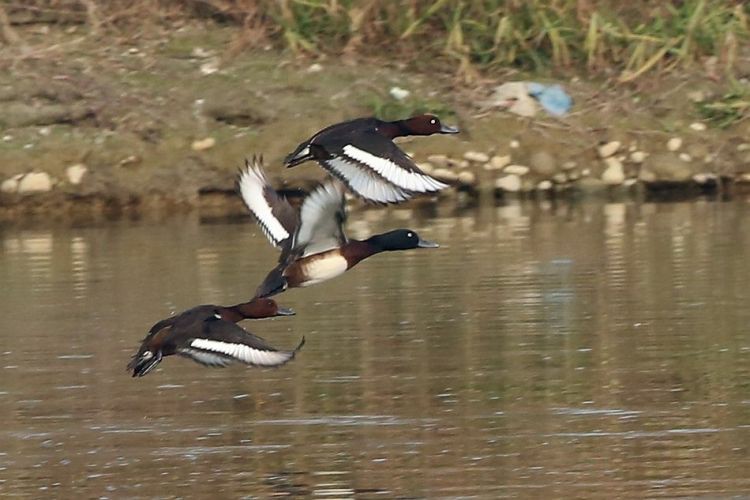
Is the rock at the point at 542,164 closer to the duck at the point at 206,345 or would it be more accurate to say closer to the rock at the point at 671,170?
the rock at the point at 671,170

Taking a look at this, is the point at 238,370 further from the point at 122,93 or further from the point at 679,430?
the point at 122,93

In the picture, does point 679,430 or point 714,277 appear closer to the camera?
point 679,430

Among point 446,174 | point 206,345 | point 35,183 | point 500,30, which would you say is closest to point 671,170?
point 446,174

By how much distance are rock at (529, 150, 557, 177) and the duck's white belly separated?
9074 mm

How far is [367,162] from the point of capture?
978 cm

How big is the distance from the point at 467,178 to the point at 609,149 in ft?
4.64

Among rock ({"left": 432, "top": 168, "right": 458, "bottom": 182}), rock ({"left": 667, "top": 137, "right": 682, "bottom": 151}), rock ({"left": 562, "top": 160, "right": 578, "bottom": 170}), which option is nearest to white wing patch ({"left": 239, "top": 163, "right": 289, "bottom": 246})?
rock ({"left": 432, "top": 168, "right": 458, "bottom": 182})

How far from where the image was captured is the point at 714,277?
12.6 metres

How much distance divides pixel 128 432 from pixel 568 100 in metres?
11.2

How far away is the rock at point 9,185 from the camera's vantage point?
18188 mm

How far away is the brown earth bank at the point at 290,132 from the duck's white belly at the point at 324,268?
8.34 m

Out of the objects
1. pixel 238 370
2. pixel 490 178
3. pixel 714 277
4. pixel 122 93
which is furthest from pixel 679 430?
pixel 122 93

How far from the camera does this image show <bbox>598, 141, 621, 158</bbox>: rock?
18.6 meters

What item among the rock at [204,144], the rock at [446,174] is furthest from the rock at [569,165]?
the rock at [204,144]
